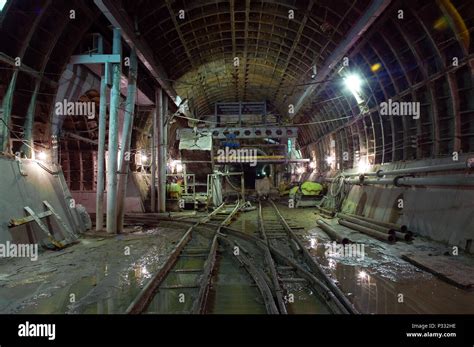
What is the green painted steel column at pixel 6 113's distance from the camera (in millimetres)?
7578

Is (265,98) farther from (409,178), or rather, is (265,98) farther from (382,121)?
(409,178)

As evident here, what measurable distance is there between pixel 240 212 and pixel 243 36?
9.28m

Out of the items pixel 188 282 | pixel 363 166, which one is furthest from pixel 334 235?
pixel 363 166

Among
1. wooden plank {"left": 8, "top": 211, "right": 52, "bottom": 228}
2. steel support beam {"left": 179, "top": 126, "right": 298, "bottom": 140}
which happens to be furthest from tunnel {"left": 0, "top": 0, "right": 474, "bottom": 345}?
steel support beam {"left": 179, "top": 126, "right": 298, "bottom": 140}

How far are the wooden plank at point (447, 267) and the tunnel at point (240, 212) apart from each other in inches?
2.0

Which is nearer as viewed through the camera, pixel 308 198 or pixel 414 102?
pixel 414 102

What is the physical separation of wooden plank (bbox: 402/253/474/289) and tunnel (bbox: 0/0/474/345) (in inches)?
2.0

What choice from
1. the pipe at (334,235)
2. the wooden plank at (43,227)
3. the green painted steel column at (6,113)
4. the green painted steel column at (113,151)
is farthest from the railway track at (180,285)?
the green painted steel column at (6,113)

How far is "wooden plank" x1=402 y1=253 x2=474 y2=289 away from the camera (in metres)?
4.85

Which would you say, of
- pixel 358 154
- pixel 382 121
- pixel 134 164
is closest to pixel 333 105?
pixel 358 154

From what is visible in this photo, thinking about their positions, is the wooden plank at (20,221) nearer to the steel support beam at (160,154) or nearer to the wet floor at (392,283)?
the wet floor at (392,283)

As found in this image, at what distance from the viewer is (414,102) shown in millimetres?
9148

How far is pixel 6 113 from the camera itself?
770cm
